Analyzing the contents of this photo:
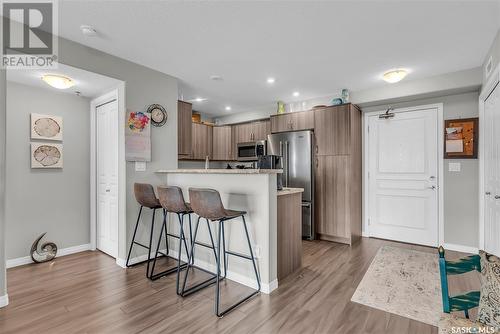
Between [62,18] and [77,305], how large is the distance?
2560 millimetres

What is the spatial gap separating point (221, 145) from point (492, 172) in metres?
4.48

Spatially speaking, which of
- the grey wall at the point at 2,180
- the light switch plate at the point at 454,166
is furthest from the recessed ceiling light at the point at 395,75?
the grey wall at the point at 2,180

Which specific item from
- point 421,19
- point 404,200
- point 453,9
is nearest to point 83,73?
point 421,19

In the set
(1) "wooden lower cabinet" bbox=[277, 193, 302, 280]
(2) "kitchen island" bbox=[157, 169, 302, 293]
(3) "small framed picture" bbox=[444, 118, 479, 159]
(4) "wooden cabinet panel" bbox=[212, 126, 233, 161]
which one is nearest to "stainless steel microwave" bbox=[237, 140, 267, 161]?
(4) "wooden cabinet panel" bbox=[212, 126, 233, 161]

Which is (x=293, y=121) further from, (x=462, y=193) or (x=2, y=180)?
(x=2, y=180)

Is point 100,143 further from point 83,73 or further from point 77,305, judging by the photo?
point 77,305

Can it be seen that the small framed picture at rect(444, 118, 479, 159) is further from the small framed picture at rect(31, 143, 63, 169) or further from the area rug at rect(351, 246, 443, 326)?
the small framed picture at rect(31, 143, 63, 169)

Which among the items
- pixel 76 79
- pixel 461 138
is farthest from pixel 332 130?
pixel 76 79

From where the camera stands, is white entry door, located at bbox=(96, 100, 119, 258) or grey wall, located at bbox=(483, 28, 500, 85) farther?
white entry door, located at bbox=(96, 100, 119, 258)

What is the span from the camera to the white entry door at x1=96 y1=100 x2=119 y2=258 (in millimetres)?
3381

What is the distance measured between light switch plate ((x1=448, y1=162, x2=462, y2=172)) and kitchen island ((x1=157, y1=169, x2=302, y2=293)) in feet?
9.53

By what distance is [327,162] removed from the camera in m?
4.23

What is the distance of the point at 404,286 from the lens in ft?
8.37

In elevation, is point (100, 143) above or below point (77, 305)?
above
